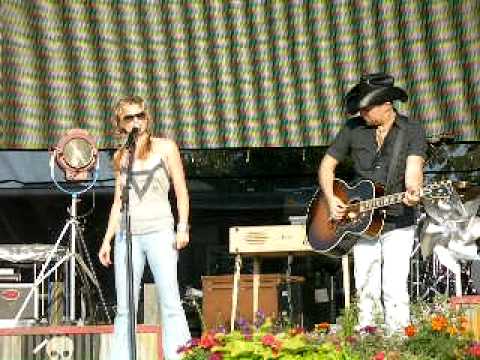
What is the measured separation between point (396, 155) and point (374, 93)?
1.17 feet

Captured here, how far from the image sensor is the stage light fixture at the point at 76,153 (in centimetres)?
699

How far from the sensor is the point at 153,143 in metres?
5.12

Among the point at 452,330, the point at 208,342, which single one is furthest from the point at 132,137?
the point at 452,330

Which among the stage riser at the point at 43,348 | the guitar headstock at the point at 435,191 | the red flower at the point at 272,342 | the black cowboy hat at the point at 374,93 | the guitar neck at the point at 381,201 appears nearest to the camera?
the red flower at the point at 272,342

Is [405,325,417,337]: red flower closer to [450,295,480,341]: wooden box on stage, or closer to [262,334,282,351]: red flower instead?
[262,334,282,351]: red flower

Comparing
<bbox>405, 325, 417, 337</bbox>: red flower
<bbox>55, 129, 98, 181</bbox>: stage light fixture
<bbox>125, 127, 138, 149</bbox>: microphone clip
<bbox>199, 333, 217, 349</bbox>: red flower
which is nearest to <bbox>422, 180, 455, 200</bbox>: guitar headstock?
<bbox>405, 325, 417, 337</bbox>: red flower

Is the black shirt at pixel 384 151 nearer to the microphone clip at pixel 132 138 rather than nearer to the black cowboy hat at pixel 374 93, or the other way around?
the black cowboy hat at pixel 374 93

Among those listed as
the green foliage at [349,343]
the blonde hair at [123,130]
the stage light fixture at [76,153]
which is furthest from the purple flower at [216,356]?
the stage light fixture at [76,153]

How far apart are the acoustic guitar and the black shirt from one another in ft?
0.19

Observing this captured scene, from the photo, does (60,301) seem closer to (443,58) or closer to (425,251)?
(425,251)

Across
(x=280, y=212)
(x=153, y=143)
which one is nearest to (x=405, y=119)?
(x=153, y=143)

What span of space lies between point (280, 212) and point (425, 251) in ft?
4.77

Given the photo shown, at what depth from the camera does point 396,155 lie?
494 centimetres

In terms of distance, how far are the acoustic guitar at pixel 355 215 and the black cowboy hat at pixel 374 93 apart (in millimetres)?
421
